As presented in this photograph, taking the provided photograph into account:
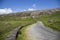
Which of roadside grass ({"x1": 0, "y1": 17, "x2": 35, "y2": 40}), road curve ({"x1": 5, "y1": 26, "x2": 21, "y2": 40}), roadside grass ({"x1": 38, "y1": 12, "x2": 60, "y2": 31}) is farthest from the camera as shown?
roadside grass ({"x1": 38, "y1": 12, "x2": 60, "y2": 31})

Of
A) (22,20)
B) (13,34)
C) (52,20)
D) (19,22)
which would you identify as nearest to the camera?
(13,34)

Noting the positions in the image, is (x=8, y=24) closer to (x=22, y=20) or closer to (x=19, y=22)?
(x=19, y=22)

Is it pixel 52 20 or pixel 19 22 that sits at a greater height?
pixel 52 20

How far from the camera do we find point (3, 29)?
6012 mm

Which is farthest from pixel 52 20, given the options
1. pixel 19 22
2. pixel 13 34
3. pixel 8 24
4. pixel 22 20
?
pixel 13 34

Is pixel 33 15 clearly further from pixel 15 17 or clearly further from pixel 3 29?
pixel 3 29

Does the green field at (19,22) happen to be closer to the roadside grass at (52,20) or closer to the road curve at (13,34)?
the roadside grass at (52,20)

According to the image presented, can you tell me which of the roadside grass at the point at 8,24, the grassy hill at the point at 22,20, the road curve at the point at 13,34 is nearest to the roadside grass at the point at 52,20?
the grassy hill at the point at 22,20

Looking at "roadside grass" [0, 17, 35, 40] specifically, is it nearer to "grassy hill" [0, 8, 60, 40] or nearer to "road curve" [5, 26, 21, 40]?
"grassy hill" [0, 8, 60, 40]

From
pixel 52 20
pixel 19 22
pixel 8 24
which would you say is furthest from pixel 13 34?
Answer: pixel 52 20

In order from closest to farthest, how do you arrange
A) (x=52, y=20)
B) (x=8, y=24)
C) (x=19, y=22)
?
(x=8, y=24), (x=19, y=22), (x=52, y=20)

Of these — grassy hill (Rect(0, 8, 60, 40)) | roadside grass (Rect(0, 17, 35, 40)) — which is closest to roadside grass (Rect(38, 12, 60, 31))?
grassy hill (Rect(0, 8, 60, 40))

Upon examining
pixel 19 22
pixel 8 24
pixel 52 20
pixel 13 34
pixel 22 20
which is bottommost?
pixel 13 34

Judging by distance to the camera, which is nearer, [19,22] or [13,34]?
[13,34]
